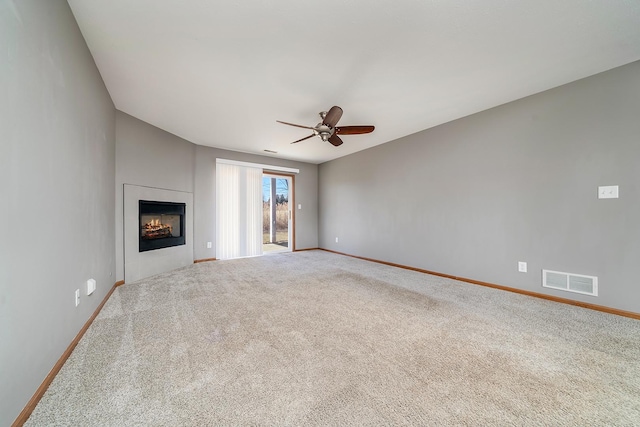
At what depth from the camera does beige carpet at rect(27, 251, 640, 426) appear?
1175 millimetres

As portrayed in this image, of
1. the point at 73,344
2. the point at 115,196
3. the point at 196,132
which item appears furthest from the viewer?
the point at 196,132

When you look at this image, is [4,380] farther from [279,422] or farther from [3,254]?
[279,422]

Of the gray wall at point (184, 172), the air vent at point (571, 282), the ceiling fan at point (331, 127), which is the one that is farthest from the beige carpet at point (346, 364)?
the ceiling fan at point (331, 127)

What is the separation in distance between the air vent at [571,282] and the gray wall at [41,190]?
14.9 feet

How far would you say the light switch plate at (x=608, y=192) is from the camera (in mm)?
2396

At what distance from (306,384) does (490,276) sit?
10.4ft

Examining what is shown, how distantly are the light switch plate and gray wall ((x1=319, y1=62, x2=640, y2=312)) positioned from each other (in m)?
0.04

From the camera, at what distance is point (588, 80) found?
8.31ft

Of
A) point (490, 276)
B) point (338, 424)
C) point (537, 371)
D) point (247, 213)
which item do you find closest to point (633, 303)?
point (490, 276)

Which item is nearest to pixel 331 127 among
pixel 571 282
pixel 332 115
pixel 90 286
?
pixel 332 115

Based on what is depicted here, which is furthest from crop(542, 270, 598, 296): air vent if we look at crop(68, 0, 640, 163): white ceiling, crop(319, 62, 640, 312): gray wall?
crop(68, 0, 640, 163): white ceiling

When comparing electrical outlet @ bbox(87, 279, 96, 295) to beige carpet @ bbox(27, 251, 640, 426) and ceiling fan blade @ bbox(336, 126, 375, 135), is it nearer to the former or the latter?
beige carpet @ bbox(27, 251, 640, 426)

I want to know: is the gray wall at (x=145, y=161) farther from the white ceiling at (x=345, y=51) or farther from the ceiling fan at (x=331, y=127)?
the ceiling fan at (x=331, y=127)

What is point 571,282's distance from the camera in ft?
8.67
